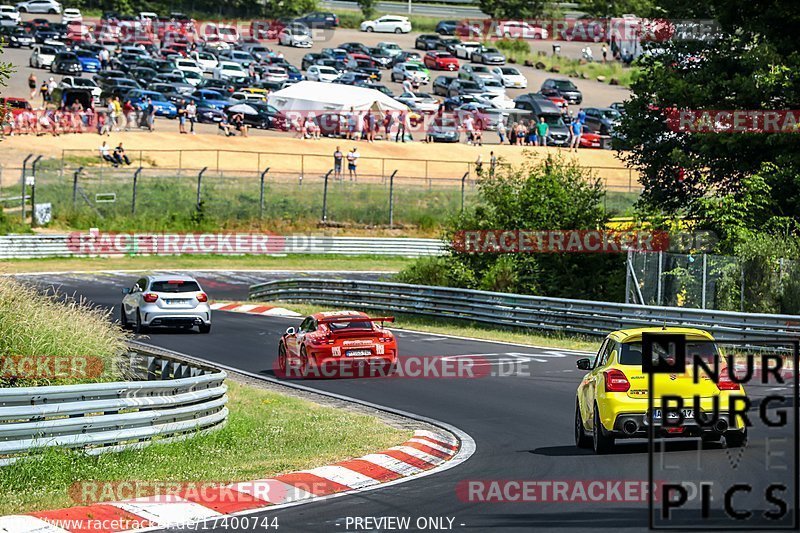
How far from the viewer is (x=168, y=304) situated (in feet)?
97.0

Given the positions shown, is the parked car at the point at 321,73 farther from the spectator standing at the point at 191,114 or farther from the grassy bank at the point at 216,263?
the grassy bank at the point at 216,263

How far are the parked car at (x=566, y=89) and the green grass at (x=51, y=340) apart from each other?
203 ft

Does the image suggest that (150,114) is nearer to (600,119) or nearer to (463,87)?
(463,87)

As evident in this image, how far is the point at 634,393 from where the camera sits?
1342cm

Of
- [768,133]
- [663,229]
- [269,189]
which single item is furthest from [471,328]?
[269,189]

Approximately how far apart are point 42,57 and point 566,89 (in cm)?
3174

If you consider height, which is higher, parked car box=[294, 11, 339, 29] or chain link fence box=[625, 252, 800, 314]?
parked car box=[294, 11, 339, 29]

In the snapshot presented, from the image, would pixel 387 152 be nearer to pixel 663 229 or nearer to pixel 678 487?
pixel 663 229

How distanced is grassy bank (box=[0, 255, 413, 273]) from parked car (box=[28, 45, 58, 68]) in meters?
28.7

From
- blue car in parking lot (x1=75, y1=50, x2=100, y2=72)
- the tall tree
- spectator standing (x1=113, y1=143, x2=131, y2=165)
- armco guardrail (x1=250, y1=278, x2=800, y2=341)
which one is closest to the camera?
armco guardrail (x1=250, y1=278, x2=800, y2=341)

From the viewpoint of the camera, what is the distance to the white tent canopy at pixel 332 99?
216 feet

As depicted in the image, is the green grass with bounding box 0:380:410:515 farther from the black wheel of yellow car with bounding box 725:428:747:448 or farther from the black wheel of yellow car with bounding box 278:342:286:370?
the black wheel of yellow car with bounding box 278:342:286:370

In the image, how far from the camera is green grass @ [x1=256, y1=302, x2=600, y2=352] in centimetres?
2736

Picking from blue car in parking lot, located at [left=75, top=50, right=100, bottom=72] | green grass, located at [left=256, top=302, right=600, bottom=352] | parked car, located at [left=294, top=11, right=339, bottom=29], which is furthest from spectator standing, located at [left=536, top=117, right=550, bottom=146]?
parked car, located at [left=294, top=11, right=339, bottom=29]
